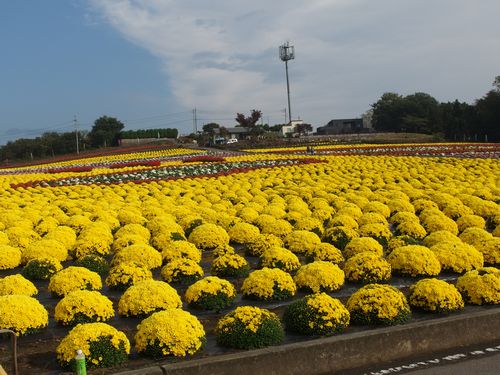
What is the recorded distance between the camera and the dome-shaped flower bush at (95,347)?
16.6 feet

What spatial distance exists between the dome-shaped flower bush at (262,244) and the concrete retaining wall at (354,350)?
400cm

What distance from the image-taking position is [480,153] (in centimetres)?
3005

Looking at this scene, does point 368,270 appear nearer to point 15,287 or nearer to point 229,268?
point 229,268

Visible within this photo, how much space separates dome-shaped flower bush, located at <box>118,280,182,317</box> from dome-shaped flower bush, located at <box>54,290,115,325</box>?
232 mm

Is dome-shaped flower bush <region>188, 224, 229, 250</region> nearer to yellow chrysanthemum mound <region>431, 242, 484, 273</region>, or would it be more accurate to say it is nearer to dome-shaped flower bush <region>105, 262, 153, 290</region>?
dome-shaped flower bush <region>105, 262, 153, 290</region>

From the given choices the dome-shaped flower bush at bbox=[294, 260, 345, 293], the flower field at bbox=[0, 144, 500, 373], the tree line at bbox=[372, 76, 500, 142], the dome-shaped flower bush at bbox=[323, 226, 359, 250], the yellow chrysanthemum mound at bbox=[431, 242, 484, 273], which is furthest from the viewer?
→ the tree line at bbox=[372, 76, 500, 142]

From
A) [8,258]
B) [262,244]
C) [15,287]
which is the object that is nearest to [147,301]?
[15,287]

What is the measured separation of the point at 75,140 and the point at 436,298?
82131 mm

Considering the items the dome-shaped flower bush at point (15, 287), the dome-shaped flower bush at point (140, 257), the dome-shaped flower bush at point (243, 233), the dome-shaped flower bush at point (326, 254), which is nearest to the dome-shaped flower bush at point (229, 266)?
the dome-shaped flower bush at point (140, 257)

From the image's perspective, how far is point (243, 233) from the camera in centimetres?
1059

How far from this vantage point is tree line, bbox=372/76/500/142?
55312 mm

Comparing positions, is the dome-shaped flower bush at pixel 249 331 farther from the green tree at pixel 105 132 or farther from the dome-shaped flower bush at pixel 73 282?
the green tree at pixel 105 132

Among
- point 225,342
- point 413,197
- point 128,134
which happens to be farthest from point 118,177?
point 128,134

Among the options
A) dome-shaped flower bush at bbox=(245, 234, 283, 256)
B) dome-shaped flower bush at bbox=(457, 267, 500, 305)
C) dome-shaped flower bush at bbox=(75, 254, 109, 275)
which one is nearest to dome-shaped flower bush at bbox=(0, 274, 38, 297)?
dome-shaped flower bush at bbox=(75, 254, 109, 275)
